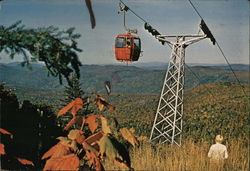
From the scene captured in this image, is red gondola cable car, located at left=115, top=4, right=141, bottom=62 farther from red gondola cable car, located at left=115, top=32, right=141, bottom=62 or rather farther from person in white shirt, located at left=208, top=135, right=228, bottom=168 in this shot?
person in white shirt, located at left=208, top=135, right=228, bottom=168

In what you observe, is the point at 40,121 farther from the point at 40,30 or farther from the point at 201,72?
the point at 201,72

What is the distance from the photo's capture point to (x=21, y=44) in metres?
2.02

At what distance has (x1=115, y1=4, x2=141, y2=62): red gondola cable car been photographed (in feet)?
23.9

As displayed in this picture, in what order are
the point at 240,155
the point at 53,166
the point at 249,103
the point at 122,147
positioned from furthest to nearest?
the point at 249,103 → the point at 240,155 → the point at 122,147 → the point at 53,166

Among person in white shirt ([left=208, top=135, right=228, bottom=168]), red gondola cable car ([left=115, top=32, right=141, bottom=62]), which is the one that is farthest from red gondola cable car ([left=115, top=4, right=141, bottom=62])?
person in white shirt ([left=208, top=135, right=228, bottom=168])

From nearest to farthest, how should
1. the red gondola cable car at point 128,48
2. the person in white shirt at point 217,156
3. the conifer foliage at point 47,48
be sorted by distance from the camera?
the conifer foliage at point 47,48 < the person in white shirt at point 217,156 < the red gondola cable car at point 128,48

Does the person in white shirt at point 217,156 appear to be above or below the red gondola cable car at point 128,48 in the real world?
below

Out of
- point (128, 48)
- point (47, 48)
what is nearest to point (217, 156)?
point (47, 48)

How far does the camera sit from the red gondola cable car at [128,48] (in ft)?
23.9

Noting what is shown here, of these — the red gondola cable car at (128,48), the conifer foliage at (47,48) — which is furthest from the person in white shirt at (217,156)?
the red gondola cable car at (128,48)

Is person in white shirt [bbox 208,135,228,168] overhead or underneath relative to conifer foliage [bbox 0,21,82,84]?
underneath

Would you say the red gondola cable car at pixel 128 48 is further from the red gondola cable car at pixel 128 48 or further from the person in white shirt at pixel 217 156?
the person in white shirt at pixel 217 156

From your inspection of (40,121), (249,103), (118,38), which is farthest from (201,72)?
(40,121)

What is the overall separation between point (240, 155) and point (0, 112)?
2.64 meters
